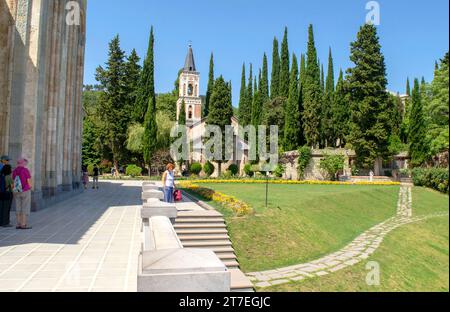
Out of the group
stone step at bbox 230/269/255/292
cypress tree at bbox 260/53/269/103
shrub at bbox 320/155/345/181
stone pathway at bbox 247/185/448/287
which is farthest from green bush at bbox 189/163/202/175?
stone step at bbox 230/269/255/292

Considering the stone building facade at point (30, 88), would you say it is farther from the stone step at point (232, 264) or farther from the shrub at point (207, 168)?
the shrub at point (207, 168)

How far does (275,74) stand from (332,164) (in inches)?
993

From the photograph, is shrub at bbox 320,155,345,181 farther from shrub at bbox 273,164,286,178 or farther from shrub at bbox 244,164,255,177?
shrub at bbox 244,164,255,177

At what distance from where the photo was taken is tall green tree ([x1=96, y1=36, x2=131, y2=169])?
44.4 metres

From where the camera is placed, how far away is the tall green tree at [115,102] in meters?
44.4

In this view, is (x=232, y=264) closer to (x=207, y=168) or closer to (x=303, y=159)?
(x=303, y=159)

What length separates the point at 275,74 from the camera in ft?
191

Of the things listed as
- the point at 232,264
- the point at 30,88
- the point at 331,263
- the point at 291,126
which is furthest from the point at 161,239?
the point at 291,126

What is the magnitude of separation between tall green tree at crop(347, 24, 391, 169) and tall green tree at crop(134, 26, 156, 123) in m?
25.1

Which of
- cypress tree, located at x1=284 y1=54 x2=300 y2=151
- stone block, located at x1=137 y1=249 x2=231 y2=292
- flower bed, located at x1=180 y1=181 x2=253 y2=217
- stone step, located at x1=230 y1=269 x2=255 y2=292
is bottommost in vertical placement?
stone step, located at x1=230 y1=269 x2=255 y2=292

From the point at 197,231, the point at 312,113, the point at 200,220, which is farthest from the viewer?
the point at 312,113

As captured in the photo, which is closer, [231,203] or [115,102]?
[231,203]

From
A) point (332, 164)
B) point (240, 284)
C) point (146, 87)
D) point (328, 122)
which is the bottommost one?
point (240, 284)

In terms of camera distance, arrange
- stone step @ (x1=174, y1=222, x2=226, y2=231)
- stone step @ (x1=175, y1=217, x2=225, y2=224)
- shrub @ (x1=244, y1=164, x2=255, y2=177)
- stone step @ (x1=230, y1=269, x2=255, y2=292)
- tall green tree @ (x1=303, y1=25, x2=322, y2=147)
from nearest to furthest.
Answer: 1. stone step @ (x1=230, y1=269, x2=255, y2=292)
2. stone step @ (x1=174, y1=222, x2=226, y2=231)
3. stone step @ (x1=175, y1=217, x2=225, y2=224)
4. tall green tree @ (x1=303, y1=25, x2=322, y2=147)
5. shrub @ (x1=244, y1=164, x2=255, y2=177)
